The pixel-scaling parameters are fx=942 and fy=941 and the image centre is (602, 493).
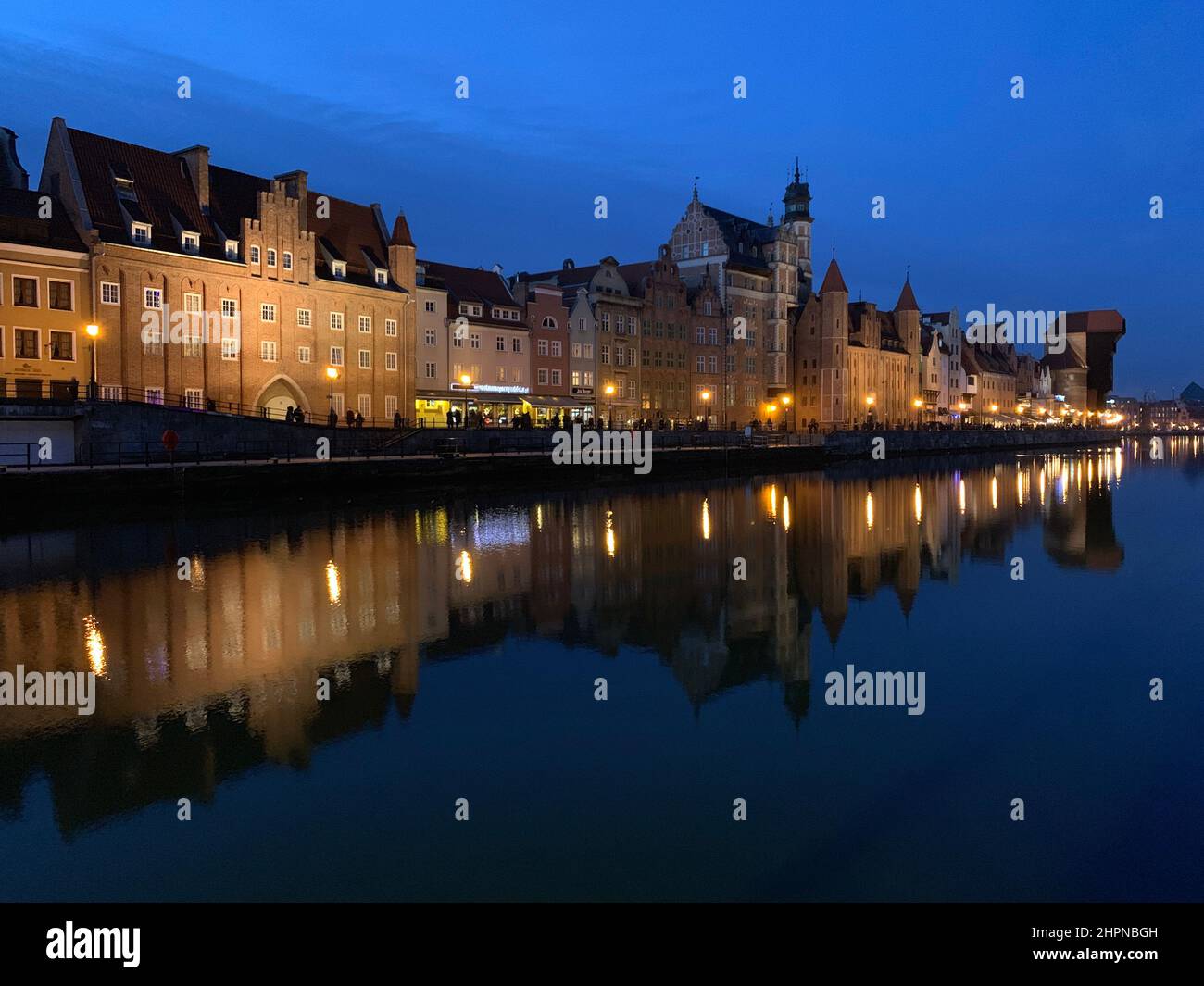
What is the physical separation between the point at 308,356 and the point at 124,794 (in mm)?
50760

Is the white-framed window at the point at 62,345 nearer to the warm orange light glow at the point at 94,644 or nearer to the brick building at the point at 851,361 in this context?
the warm orange light glow at the point at 94,644

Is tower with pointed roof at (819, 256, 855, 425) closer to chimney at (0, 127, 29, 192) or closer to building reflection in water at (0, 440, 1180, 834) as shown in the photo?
building reflection in water at (0, 440, 1180, 834)

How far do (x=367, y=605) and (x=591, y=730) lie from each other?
8175 millimetres

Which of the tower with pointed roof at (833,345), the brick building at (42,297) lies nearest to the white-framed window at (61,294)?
the brick building at (42,297)

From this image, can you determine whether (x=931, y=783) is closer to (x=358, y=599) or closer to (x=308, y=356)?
(x=358, y=599)

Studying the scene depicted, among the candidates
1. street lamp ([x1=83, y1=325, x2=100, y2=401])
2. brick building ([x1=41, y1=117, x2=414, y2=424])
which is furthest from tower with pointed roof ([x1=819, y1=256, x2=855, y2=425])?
street lamp ([x1=83, y1=325, x2=100, y2=401])

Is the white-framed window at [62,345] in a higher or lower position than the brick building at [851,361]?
lower

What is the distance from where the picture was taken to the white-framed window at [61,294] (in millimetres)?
45125

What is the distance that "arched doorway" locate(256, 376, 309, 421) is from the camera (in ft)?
180

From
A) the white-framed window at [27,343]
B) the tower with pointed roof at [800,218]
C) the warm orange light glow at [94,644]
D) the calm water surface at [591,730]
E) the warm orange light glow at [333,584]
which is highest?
the tower with pointed roof at [800,218]

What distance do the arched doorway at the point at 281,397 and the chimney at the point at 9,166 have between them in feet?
52.8
